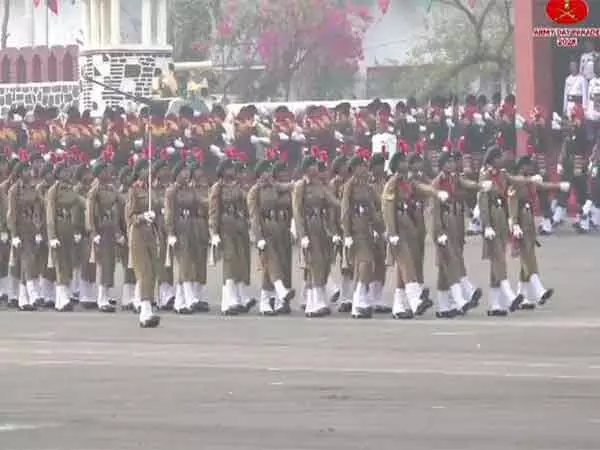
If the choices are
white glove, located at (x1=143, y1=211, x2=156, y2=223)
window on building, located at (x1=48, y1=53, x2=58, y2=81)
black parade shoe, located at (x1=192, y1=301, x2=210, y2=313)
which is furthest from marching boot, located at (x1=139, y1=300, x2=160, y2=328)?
window on building, located at (x1=48, y1=53, x2=58, y2=81)

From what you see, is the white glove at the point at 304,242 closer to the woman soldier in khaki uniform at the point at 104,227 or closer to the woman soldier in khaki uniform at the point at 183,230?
the woman soldier in khaki uniform at the point at 183,230

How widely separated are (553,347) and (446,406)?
16.5ft

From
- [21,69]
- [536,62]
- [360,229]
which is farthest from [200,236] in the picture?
[21,69]

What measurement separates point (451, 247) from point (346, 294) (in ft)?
6.19

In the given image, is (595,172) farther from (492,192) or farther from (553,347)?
(553,347)

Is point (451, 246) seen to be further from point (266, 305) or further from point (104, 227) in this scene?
point (104, 227)

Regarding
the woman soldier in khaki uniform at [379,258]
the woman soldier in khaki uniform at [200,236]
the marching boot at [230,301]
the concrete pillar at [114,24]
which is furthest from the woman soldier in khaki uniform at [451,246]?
the concrete pillar at [114,24]

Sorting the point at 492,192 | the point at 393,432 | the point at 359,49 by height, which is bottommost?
the point at 393,432

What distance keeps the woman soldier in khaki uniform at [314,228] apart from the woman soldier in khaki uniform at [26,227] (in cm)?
397

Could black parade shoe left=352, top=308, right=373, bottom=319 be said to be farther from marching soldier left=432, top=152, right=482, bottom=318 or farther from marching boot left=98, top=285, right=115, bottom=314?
marching boot left=98, top=285, right=115, bottom=314

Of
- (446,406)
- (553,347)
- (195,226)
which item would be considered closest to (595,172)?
(195,226)

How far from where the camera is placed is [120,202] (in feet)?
93.2

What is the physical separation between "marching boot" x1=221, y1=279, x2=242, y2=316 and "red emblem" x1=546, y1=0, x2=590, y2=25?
1078 cm

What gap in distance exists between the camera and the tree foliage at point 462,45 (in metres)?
51.2
